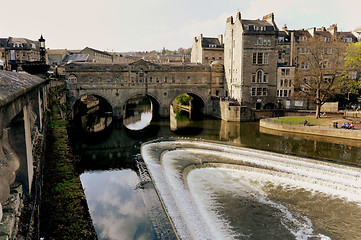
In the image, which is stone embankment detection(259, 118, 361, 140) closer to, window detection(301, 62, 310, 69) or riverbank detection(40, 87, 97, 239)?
window detection(301, 62, 310, 69)

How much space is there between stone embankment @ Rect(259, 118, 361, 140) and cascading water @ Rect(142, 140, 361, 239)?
12807 millimetres

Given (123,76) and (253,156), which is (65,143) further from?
(123,76)

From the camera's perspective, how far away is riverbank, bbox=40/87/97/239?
8961 mm

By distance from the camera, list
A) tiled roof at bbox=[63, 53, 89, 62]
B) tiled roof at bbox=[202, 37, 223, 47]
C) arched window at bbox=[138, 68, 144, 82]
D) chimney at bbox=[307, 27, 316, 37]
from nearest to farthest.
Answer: arched window at bbox=[138, 68, 144, 82] < chimney at bbox=[307, 27, 316, 37] < tiled roof at bbox=[202, 37, 223, 47] < tiled roof at bbox=[63, 53, 89, 62]

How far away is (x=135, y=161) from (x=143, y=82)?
25404 mm

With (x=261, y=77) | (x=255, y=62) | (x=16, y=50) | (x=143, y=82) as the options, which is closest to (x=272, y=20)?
(x=255, y=62)

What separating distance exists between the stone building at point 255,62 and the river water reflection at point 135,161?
6749 mm

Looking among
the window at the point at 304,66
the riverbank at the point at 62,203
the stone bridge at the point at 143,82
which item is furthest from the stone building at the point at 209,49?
the riverbank at the point at 62,203

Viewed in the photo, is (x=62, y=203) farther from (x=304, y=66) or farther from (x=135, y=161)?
(x=304, y=66)

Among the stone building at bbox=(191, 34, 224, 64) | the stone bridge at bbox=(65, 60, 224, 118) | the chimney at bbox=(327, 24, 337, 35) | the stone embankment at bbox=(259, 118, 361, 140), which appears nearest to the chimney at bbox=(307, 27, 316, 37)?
the chimney at bbox=(327, 24, 337, 35)

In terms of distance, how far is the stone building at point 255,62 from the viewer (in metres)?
46.9

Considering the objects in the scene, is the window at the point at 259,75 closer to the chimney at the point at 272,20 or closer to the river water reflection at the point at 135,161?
the chimney at the point at 272,20

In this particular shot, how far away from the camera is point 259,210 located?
15.3m

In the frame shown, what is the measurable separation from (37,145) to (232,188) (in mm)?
11334
